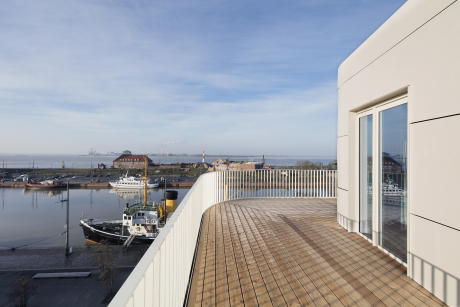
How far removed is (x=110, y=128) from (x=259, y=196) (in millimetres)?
69625

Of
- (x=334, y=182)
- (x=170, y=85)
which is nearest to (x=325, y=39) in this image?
(x=334, y=182)

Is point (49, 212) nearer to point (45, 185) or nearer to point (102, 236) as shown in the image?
point (102, 236)

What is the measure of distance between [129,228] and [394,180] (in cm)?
2210

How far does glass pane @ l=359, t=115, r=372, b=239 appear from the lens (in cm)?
415

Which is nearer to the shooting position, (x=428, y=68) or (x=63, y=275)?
(x=428, y=68)

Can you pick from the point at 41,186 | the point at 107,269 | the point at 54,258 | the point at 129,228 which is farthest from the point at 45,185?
the point at 107,269

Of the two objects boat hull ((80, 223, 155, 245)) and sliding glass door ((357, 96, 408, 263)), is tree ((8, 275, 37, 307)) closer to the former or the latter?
boat hull ((80, 223, 155, 245))

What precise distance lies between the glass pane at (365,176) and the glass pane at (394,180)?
0.36 meters

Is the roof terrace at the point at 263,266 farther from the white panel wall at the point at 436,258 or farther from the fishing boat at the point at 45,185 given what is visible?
the fishing boat at the point at 45,185

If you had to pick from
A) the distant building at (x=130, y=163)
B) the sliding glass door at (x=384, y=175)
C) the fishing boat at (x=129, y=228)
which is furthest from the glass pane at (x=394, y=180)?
the distant building at (x=130, y=163)

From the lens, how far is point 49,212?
30.1m

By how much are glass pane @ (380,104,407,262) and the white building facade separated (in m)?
0.01

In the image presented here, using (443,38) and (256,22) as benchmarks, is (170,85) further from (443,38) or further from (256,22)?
(443,38)

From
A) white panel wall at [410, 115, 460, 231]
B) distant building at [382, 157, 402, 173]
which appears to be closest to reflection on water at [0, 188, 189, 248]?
distant building at [382, 157, 402, 173]
